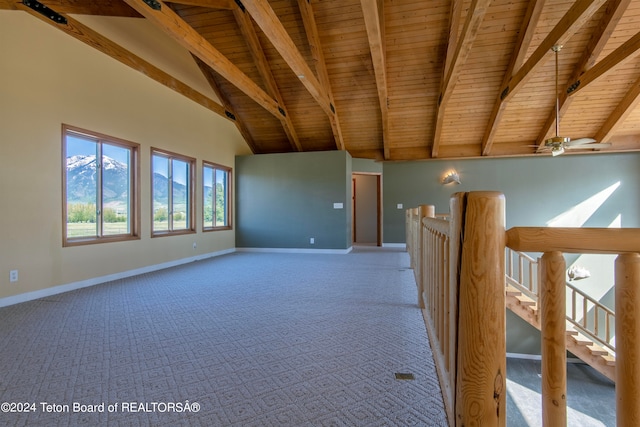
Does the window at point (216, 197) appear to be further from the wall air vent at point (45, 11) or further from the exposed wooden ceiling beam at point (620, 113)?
the exposed wooden ceiling beam at point (620, 113)

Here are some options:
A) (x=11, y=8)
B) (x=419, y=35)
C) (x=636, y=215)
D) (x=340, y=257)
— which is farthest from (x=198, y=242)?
(x=636, y=215)

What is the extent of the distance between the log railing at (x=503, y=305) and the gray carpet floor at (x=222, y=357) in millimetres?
733

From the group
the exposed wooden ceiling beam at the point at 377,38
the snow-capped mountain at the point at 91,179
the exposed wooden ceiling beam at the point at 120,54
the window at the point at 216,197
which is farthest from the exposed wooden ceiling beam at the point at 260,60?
the snow-capped mountain at the point at 91,179

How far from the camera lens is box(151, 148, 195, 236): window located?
5.19m

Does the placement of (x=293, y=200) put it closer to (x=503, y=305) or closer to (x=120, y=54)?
(x=120, y=54)

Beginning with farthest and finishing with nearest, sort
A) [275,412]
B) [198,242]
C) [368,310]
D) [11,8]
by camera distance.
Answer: [198,242], [11,8], [368,310], [275,412]

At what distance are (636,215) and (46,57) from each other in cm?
1160

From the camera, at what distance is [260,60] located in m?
5.91

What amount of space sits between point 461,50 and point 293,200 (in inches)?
177

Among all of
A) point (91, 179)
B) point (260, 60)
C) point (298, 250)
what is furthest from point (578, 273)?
point (91, 179)

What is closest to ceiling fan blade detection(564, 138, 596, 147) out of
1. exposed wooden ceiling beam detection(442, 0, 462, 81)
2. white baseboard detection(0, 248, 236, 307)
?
exposed wooden ceiling beam detection(442, 0, 462, 81)

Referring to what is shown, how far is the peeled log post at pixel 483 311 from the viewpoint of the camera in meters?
0.81

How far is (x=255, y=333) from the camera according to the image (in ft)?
7.88

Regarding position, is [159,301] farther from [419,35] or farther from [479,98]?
[479,98]
